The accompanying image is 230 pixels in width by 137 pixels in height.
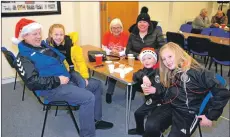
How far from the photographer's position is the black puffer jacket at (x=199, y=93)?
173cm

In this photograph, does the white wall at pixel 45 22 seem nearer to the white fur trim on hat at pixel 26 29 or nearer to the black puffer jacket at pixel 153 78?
the white fur trim on hat at pixel 26 29

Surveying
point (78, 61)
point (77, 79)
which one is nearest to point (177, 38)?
point (78, 61)

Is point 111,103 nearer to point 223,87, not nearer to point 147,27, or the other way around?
point 147,27

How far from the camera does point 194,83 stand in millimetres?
1836

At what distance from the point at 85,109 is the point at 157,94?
674 mm

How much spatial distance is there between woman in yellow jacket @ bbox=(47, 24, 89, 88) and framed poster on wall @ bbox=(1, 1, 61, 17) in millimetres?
1756

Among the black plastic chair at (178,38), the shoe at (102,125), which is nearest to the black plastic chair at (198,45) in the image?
the black plastic chair at (178,38)

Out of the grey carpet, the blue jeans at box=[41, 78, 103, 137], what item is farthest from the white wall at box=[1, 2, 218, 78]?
the blue jeans at box=[41, 78, 103, 137]

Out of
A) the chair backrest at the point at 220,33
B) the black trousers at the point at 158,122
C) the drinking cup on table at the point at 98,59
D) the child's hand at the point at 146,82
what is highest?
the chair backrest at the point at 220,33

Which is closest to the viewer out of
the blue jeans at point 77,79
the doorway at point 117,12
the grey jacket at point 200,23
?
the blue jeans at point 77,79

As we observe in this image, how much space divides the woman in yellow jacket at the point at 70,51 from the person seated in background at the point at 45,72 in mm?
157

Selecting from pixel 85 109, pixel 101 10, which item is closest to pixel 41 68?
pixel 85 109

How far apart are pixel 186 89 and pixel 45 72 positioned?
125 cm

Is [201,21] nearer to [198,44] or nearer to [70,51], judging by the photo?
[198,44]
